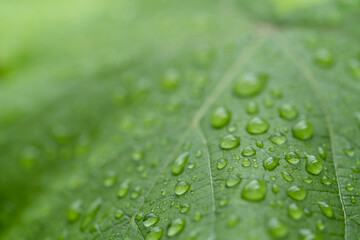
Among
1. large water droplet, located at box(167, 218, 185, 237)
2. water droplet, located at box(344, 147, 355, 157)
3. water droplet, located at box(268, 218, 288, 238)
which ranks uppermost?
large water droplet, located at box(167, 218, 185, 237)

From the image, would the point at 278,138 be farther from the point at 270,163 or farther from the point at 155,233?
the point at 155,233

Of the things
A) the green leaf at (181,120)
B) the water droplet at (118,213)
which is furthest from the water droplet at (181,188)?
the water droplet at (118,213)

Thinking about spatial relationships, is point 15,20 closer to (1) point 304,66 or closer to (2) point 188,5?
(2) point 188,5

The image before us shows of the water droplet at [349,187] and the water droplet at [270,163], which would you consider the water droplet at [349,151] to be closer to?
the water droplet at [349,187]

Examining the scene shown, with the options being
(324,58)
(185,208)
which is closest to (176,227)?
(185,208)

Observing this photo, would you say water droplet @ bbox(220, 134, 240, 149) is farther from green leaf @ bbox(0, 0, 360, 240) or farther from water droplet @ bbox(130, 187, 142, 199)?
water droplet @ bbox(130, 187, 142, 199)

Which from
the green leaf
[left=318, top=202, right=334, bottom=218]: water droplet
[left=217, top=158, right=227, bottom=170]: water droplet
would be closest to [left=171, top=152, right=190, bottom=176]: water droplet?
the green leaf
